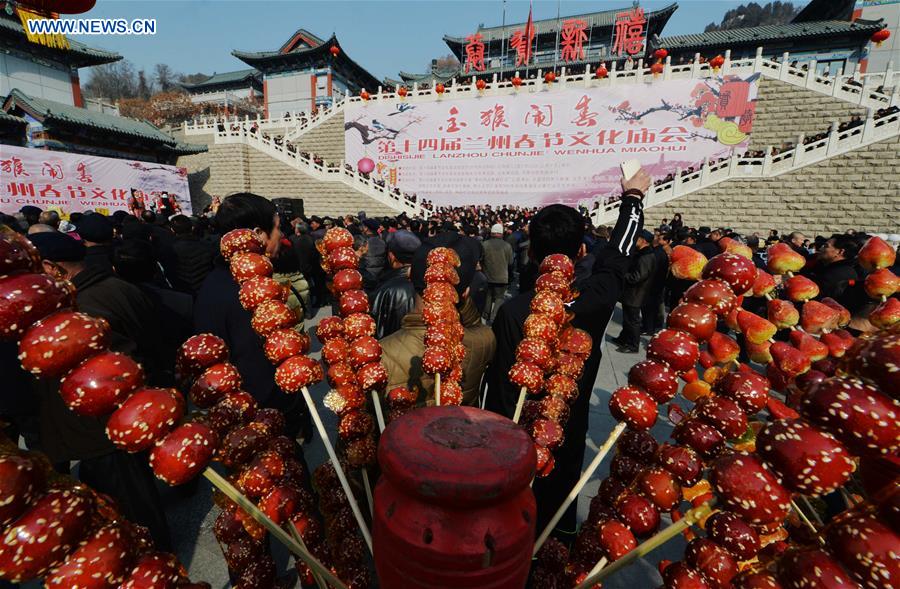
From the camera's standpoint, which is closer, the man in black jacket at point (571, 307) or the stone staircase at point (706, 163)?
the man in black jacket at point (571, 307)

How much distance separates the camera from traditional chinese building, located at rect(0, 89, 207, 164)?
593 inches

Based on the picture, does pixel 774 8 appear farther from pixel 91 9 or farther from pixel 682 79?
pixel 91 9

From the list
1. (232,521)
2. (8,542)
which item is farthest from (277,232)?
(8,542)

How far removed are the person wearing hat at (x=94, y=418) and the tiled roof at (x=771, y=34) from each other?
1163 inches

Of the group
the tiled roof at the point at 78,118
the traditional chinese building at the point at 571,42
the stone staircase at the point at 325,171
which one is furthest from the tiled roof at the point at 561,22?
the tiled roof at the point at 78,118

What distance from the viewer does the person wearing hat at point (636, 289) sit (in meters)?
6.28

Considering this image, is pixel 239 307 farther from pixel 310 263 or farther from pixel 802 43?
pixel 802 43

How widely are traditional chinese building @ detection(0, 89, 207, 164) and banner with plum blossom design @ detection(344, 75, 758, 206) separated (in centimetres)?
928

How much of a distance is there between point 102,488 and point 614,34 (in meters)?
33.2

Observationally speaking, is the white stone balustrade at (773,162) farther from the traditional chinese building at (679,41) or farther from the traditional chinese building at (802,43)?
the traditional chinese building at (802,43)

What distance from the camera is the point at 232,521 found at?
1218 millimetres

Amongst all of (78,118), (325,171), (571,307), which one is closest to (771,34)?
(325,171)

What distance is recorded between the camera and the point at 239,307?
240 centimetres

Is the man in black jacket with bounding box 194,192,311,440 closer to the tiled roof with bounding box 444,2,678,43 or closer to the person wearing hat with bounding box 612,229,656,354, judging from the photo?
the person wearing hat with bounding box 612,229,656,354
